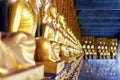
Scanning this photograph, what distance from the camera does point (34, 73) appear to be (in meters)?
1.51

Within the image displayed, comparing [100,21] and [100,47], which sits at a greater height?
[100,21]

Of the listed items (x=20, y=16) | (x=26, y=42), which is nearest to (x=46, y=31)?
(x=20, y=16)

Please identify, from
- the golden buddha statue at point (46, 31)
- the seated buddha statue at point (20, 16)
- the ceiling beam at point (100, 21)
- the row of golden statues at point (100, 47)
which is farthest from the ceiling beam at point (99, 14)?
the seated buddha statue at point (20, 16)

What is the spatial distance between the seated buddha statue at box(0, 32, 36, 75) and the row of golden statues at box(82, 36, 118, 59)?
24474mm

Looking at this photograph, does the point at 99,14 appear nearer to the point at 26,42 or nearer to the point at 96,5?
the point at 96,5

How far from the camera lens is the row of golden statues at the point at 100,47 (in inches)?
1036

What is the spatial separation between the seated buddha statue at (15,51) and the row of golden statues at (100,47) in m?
24.5

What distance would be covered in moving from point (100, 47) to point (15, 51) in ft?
84.5

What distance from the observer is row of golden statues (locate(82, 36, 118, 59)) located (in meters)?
26.3

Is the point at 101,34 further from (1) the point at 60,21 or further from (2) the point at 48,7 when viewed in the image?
(2) the point at 48,7

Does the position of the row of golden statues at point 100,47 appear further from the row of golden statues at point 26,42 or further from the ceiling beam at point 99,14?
the row of golden statues at point 26,42

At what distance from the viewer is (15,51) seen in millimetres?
1469

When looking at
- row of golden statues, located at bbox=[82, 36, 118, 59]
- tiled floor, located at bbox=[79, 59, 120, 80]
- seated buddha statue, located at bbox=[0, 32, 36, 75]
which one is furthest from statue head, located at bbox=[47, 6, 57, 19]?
row of golden statues, located at bbox=[82, 36, 118, 59]

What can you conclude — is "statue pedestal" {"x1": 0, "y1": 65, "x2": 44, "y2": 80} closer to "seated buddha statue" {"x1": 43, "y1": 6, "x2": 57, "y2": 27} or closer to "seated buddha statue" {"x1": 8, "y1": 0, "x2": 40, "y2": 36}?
"seated buddha statue" {"x1": 8, "y1": 0, "x2": 40, "y2": 36}
